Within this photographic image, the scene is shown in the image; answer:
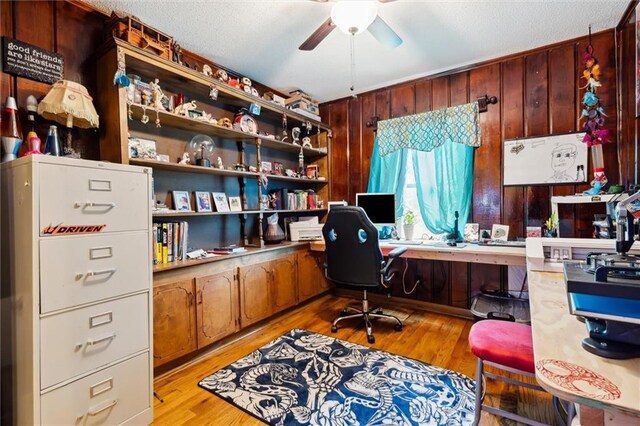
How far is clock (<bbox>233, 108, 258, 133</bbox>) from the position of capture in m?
2.68

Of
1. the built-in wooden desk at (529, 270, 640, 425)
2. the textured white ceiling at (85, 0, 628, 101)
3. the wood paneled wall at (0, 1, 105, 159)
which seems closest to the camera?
the built-in wooden desk at (529, 270, 640, 425)

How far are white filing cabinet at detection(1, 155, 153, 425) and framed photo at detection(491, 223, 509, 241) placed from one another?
2.84m

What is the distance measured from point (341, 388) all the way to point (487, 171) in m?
2.38

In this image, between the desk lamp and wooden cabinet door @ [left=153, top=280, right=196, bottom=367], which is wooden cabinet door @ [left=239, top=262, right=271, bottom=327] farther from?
the desk lamp

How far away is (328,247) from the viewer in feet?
8.49

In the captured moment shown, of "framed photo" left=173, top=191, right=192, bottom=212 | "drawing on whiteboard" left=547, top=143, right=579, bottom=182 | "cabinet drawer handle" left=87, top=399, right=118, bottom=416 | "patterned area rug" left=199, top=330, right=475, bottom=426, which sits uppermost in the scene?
"drawing on whiteboard" left=547, top=143, right=579, bottom=182

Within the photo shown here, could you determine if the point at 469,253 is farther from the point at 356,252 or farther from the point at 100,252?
the point at 100,252

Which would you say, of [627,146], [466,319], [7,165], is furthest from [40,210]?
[627,146]

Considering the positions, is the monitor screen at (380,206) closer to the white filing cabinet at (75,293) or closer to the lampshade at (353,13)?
the lampshade at (353,13)

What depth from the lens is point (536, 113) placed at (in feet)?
8.58

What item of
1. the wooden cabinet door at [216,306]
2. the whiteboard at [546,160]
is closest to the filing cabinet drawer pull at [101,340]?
the wooden cabinet door at [216,306]

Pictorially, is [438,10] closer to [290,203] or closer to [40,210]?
[290,203]

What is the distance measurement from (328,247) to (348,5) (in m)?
1.77

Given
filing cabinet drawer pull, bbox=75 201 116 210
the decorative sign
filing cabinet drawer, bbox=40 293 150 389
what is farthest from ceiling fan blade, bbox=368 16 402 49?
filing cabinet drawer, bbox=40 293 150 389
